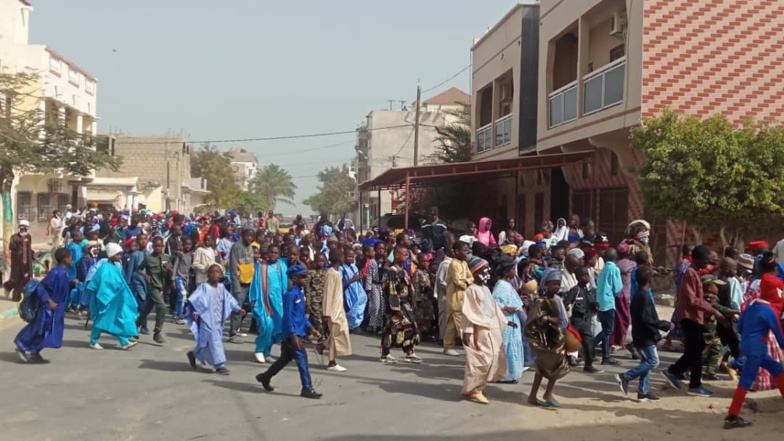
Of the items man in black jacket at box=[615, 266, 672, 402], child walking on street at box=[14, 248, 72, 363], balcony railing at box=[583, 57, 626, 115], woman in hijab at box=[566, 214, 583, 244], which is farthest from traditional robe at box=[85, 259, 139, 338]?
balcony railing at box=[583, 57, 626, 115]

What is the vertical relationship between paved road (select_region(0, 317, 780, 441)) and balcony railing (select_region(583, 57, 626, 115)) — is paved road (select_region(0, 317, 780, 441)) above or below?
below

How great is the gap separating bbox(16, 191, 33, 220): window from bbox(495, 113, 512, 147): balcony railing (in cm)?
2172

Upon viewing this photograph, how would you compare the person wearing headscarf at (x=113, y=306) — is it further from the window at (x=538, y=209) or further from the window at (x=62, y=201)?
the window at (x=62, y=201)

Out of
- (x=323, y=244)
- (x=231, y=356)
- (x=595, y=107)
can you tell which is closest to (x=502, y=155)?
(x=595, y=107)

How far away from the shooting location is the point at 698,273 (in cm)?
897

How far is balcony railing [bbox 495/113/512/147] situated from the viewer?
1039 inches

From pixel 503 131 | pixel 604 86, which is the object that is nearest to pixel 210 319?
pixel 604 86

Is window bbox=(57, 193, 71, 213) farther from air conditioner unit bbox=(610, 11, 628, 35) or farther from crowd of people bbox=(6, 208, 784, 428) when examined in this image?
air conditioner unit bbox=(610, 11, 628, 35)

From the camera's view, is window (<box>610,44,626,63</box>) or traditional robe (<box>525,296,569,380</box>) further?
window (<box>610,44,626,63</box>)

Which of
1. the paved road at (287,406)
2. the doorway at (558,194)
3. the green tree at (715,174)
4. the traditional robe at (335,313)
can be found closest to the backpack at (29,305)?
the paved road at (287,406)

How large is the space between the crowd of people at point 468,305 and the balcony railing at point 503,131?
473 inches

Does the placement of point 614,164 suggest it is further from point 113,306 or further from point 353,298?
point 113,306

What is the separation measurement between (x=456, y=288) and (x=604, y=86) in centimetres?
950

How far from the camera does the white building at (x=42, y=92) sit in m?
37.2
